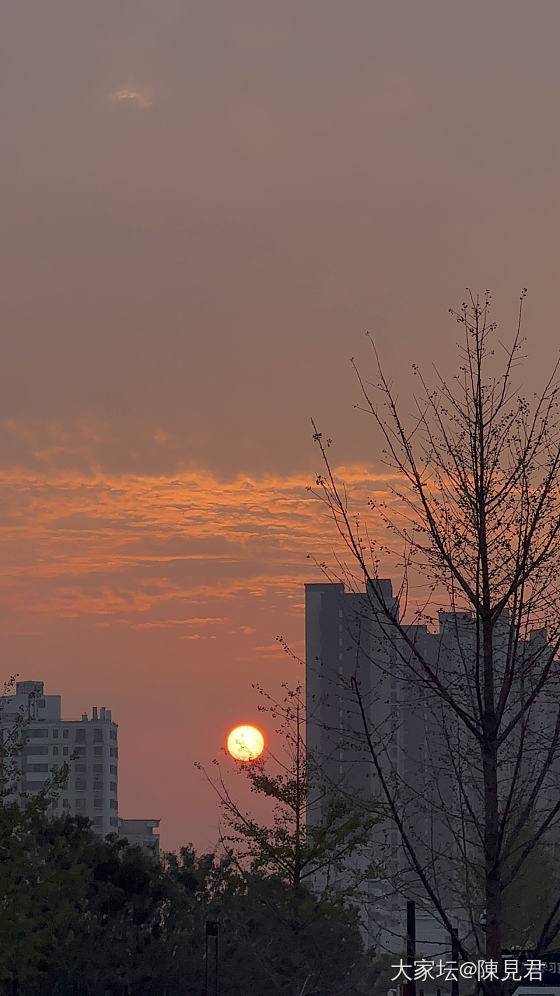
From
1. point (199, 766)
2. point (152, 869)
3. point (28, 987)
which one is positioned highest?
point (199, 766)

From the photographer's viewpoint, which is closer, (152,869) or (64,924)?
(64,924)

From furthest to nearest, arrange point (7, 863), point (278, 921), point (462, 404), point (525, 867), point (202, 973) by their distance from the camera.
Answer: point (525, 867) < point (202, 973) < point (278, 921) < point (7, 863) < point (462, 404)

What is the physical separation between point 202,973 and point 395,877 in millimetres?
34150

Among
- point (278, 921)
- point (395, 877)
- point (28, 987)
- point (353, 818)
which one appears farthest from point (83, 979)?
point (395, 877)

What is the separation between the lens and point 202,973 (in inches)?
1668

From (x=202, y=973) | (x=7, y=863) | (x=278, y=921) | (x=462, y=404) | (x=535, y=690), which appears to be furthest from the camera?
(x=202, y=973)

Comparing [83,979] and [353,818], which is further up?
[353,818]

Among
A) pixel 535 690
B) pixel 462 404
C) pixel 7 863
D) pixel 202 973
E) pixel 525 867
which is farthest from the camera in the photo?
pixel 525 867

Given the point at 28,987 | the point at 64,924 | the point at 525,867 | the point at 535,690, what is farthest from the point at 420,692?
the point at 525,867

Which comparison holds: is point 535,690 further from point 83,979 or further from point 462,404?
point 83,979

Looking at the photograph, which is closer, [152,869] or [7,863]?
[7,863]

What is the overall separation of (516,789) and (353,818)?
1236 inches

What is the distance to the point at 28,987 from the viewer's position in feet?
134

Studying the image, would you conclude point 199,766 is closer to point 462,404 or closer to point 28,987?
point 28,987
